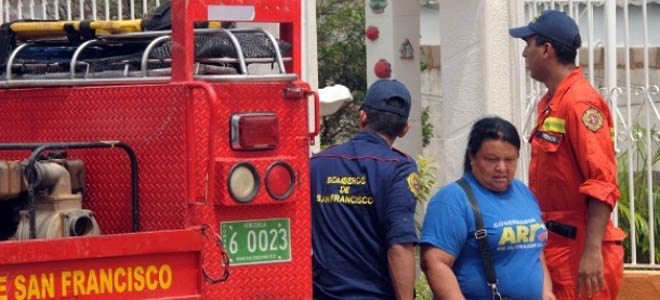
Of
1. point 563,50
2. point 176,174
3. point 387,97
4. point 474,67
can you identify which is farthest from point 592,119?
point 474,67

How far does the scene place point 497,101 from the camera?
8.55 m

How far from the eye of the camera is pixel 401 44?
432 inches

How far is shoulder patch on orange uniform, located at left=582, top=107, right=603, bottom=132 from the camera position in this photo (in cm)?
588

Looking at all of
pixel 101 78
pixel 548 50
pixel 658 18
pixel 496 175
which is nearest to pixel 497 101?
pixel 548 50

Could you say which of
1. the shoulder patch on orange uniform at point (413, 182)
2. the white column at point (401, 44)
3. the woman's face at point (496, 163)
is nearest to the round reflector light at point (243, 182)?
the shoulder patch on orange uniform at point (413, 182)

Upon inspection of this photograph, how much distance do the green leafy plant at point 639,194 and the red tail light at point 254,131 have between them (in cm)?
423

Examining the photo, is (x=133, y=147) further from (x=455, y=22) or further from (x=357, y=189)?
(x=455, y=22)

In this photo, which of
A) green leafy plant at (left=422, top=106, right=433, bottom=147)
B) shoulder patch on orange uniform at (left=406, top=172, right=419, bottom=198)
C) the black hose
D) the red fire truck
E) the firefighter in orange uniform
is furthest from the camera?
green leafy plant at (left=422, top=106, right=433, bottom=147)

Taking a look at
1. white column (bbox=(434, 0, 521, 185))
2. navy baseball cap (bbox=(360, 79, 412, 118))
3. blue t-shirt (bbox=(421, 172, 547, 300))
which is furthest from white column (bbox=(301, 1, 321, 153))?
blue t-shirt (bbox=(421, 172, 547, 300))

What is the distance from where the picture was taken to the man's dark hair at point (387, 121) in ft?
18.1

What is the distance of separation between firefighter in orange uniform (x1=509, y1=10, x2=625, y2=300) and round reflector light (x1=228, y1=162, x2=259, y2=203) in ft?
5.60

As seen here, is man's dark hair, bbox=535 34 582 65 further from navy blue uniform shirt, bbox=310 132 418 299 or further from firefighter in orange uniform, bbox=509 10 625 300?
navy blue uniform shirt, bbox=310 132 418 299

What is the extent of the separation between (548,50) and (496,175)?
911 millimetres

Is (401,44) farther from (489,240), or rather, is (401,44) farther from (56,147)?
(56,147)
